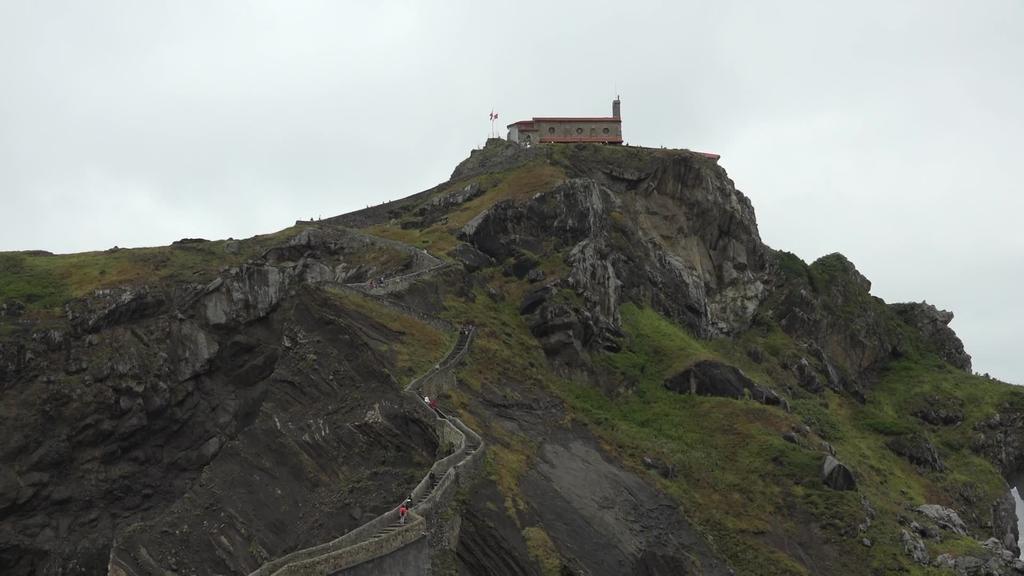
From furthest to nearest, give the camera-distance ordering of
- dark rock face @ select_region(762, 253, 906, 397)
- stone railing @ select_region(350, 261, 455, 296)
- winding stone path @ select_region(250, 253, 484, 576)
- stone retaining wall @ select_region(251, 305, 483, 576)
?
dark rock face @ select_region(762, 253, 906, 397), stone railing @ select_region(350, 261, 455, 296), winding stone path @ select_region(250, 253, 484, 576), stone retaining wall @ select_region(251, 305, 483, 576)

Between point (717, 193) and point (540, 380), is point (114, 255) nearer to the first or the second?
point (540, 380)

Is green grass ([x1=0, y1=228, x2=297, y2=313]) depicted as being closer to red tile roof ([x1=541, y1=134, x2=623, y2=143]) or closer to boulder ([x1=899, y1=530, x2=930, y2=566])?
red tile roof ([x1=541, y1=134, x2=623, y2=143])

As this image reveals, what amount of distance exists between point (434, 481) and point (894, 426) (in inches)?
2069

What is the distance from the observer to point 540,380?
185ft

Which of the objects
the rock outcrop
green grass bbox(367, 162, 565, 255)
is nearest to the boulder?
the rock outcrop

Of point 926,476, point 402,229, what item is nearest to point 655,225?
point 402,229

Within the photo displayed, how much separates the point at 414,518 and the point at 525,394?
66.2 feet

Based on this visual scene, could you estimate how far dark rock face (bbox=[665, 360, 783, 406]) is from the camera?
62.8 metres

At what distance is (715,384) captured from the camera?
63000 millimetres

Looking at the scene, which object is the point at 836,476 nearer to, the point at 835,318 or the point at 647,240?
the point at 647,240

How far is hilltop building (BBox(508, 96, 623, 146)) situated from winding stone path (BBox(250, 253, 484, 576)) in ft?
176

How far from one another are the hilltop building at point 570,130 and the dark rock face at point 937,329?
37.3 meters

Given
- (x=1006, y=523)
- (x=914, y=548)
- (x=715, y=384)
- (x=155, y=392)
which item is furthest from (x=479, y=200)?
(x=1006, y=523)

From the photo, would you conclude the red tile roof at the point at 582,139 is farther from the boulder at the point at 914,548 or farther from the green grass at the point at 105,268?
the boulder at the point at 914,548
